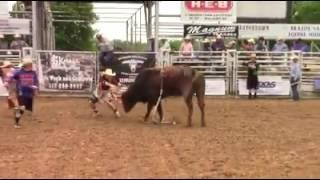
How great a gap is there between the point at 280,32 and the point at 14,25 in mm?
9954

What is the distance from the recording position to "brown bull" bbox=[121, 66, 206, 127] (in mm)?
13664

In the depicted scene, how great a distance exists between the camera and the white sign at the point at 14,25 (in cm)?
2253

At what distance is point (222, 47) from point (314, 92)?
11.7 feet

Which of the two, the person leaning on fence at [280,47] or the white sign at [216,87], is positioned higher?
the person leaning on fence at [280,47]

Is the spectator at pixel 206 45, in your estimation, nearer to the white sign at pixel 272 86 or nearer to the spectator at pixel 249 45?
the spectator at pixel 249 45

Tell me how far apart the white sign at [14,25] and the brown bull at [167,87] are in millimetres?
9245

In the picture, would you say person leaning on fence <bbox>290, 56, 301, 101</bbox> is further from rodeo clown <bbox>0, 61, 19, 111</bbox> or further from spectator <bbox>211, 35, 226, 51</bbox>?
rodeo clown <bbox>0, 61, 19, 111</bbox>

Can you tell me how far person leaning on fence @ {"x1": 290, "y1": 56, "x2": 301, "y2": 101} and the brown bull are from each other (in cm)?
812

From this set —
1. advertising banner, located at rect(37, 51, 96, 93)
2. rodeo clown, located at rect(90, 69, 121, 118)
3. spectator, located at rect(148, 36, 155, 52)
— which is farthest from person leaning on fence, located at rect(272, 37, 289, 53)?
rodeo clown, located at rect(90, 69, 121, 118)

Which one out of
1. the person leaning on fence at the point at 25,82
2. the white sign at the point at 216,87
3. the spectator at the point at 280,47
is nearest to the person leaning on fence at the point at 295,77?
the spectator at the point at 280,47

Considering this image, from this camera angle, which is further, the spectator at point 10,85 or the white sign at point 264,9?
the spectator at point 10,85

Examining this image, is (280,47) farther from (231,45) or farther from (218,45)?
(218,45)

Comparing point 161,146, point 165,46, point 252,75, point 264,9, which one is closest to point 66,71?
point 165,46

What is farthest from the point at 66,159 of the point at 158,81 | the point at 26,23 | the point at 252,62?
the point at 26,23
